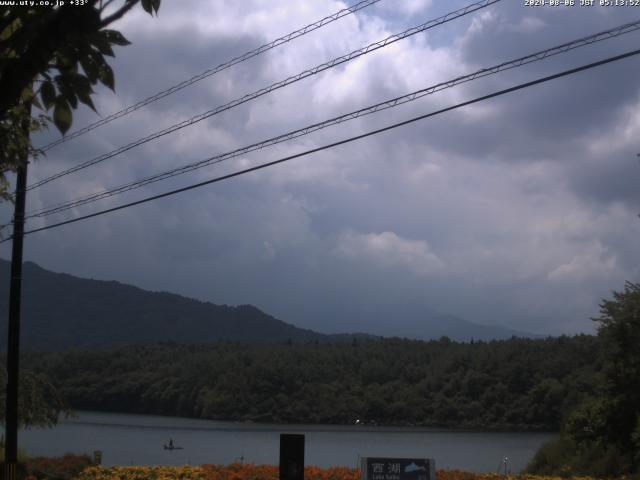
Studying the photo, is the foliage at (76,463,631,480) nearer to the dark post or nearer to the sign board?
the sign board

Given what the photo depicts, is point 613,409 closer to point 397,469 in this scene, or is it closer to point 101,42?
point 397,469

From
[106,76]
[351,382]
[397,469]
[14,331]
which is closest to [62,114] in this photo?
[106,76]

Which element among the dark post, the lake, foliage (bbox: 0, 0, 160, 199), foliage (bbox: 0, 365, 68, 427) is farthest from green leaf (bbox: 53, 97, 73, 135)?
the lake

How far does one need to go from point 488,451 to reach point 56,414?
2231cm

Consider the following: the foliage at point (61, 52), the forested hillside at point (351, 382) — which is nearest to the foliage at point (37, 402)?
the foliage at point (61, 52)

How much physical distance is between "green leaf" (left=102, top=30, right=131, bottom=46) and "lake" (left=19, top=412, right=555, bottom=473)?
2108 centimetres

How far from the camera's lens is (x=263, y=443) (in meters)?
48.6

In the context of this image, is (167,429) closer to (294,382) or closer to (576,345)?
(294,382)

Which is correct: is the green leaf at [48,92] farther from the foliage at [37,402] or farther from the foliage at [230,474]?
the foliage at [37,402]

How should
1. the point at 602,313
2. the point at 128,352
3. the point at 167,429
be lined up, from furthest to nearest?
the point at 128,352, the point at 167,429, the point at 602,313

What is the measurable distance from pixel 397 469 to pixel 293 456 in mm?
1420

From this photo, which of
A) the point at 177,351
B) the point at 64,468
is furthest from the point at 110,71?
the point at 177,351

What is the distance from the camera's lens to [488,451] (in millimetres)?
39500

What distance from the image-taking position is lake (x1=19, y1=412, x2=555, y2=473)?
35.0 metres
